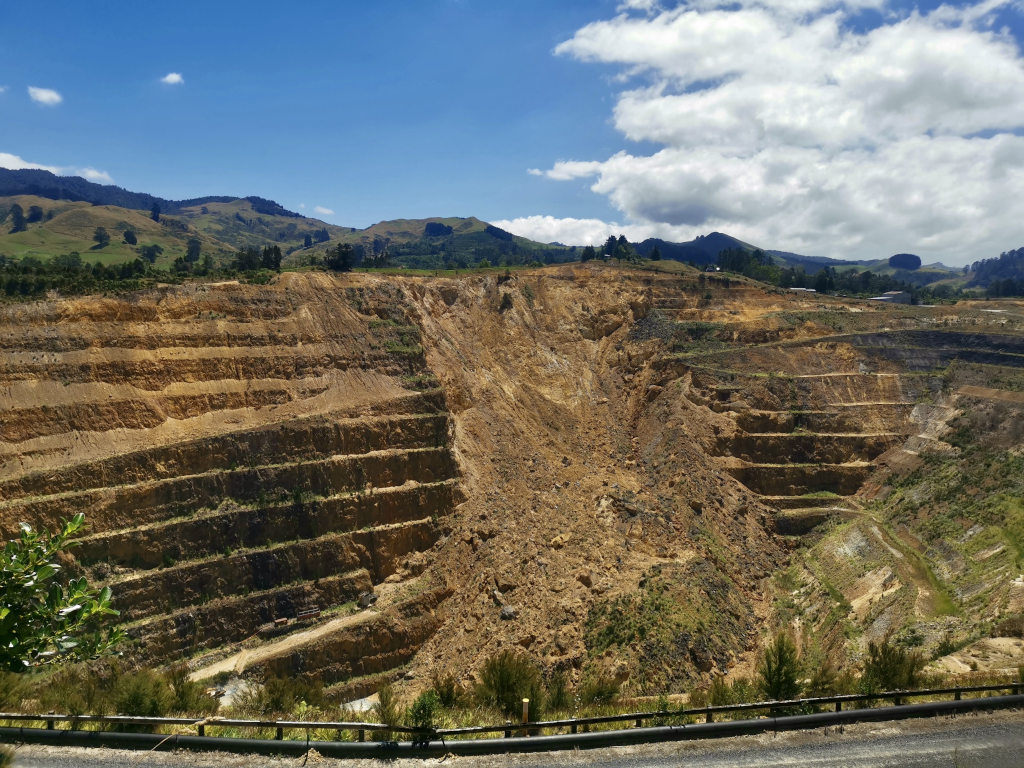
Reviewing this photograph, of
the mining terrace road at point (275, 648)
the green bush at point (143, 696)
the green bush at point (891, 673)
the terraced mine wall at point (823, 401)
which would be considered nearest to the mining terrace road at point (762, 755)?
the green bush at point (143, 696)

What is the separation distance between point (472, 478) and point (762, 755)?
29.1 meters

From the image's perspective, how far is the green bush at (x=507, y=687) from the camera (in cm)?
1514

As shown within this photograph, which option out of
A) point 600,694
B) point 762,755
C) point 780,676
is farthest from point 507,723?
point 780,676

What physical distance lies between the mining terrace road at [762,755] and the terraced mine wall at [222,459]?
20019mm

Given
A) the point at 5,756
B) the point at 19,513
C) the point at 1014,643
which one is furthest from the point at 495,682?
the point at 19,513

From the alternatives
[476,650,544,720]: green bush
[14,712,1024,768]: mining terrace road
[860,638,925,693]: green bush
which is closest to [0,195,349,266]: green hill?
[14,712,1024,768]: mining terrace road

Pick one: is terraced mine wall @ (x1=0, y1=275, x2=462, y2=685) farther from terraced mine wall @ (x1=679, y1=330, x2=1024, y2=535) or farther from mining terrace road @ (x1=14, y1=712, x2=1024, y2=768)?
terraced mine wall @ (x1=679, y1=330, x2=1024, y2=535)

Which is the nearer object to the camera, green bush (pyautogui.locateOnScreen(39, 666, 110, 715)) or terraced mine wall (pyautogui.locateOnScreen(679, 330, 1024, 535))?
green bush (pyautogui.locateOnScreen(39, 666, 110, 715))

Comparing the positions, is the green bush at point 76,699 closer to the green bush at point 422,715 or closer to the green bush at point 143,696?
the green bush at point 143,696

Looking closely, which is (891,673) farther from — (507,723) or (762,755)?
(507,723)

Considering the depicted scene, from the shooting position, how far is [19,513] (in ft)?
94.8

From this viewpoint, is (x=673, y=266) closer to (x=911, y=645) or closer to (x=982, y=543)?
(x=982, y=543)

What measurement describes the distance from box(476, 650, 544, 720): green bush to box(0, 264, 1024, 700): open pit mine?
42.5 ft

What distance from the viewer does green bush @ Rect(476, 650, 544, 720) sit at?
15.1 m
